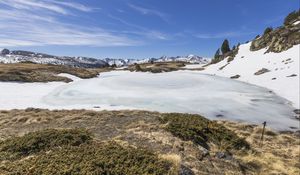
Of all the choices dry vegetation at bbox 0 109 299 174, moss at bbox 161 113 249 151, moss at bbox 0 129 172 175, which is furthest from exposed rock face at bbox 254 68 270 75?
moss at bbox 0 129 172 175

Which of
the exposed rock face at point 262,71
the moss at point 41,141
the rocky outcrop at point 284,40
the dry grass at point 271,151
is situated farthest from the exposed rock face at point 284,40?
the moss at point 41,141

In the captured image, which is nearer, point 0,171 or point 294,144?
point 0,171

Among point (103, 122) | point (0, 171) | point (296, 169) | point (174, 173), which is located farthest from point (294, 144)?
point (0, 171)

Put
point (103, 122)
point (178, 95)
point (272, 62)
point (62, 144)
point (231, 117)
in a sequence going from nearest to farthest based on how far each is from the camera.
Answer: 1. point (62, 144)
2. point (103, 122)
3. point (231, 117)
4. point (178, 95)
5. point (272, 62)

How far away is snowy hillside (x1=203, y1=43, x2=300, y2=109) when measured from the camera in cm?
4167

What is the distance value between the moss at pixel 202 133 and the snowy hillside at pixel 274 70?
1747cm

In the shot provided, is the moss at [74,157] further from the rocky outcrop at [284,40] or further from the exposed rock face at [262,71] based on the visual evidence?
the rocky outcrop at [284,40]

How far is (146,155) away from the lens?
13.4 metres

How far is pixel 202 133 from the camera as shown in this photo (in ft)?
61.8

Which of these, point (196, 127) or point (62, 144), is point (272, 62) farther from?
point (62, 144)

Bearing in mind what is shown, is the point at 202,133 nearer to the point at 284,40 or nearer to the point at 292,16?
the point at 284,40

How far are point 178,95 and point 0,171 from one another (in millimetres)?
28901

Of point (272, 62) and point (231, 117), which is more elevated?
point (272, 62)

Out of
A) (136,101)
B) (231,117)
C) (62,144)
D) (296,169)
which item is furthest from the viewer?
(136,101)
